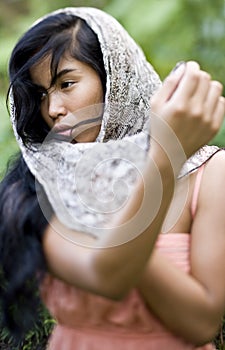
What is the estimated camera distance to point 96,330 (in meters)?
1.62

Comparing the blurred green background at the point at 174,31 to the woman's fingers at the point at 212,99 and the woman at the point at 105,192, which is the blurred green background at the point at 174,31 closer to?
the woman at the point at 105,192

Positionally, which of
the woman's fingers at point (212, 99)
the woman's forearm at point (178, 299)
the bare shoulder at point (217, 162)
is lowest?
the woman's forearm at point (178, 299)

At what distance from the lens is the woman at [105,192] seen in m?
1.32

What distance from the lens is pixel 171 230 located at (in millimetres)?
1598

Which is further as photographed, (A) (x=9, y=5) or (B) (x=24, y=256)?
(A) (x=9, y=5)

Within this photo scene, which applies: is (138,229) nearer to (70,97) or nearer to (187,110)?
(187,110)

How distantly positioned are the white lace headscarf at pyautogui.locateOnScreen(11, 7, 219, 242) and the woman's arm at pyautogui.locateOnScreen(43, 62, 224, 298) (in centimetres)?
6

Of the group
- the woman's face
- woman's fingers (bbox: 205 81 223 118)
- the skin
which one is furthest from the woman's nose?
woman's fingers (bbox: 205 81 223 118)

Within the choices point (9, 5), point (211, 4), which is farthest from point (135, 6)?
point (9, 5)

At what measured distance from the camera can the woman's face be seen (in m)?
1.64

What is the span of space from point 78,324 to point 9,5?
302 cm

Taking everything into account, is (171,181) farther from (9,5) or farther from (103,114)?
(9,5)

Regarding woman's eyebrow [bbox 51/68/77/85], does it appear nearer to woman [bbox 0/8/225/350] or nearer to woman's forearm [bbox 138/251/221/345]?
woman [bbox 0/8/225/350]

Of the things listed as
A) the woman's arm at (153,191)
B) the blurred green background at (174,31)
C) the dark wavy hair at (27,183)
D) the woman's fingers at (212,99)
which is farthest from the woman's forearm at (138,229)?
the blurred green background at (174,31)
